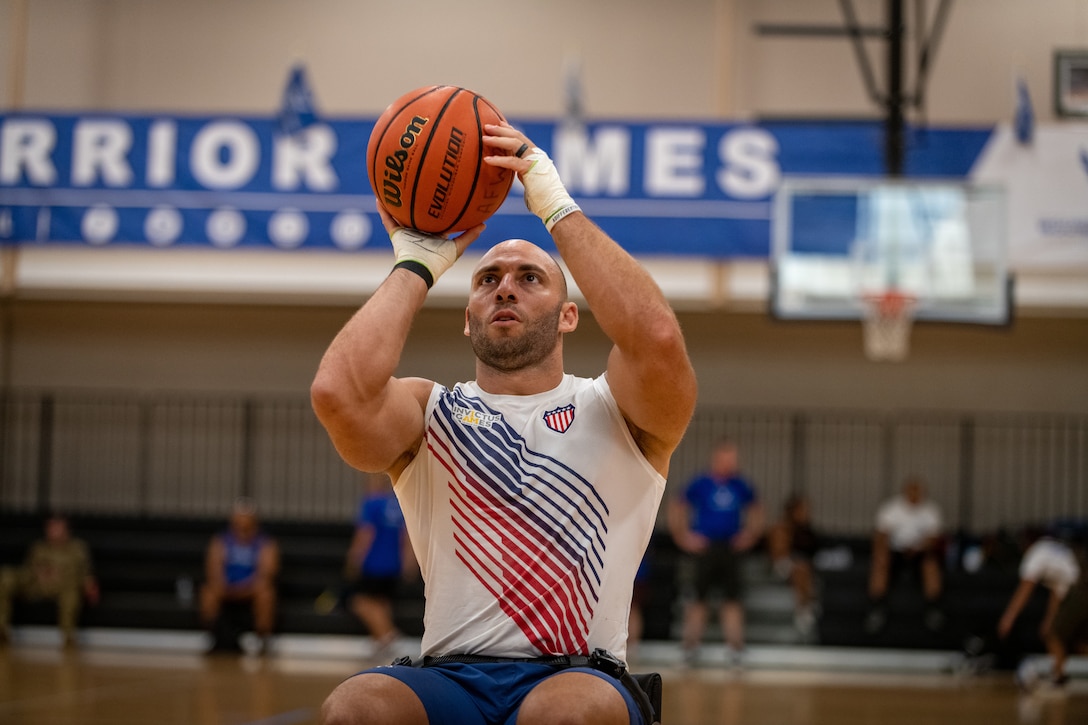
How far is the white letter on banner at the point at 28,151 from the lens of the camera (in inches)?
488

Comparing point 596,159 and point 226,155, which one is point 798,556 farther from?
point 226,155

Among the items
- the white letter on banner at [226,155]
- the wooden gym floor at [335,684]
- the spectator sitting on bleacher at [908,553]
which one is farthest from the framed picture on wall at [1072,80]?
the white letter on banner at [226,155]

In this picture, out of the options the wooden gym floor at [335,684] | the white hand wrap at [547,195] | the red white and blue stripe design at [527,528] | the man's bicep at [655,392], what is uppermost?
the white hand wrap at [547,195]

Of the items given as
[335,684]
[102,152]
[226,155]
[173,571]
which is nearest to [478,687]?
[335,684]

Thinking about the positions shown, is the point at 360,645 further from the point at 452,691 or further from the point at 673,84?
the point at 452,691

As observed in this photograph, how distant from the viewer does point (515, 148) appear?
3006 mm

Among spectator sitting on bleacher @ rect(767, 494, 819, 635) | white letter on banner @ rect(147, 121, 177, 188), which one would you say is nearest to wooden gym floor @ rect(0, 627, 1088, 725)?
spectator sitting on bleacher @ rect(767, 494, 819, 635)

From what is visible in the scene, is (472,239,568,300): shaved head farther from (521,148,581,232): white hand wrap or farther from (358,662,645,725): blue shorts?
(358,662,645,725): blue shorts

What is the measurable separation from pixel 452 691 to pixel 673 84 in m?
12.6

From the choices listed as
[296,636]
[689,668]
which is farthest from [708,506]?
[296,636]

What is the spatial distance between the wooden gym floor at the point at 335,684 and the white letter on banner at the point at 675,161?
456 cm

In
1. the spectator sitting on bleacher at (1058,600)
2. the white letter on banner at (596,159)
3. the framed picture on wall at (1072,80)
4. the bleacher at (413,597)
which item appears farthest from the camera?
the framed picture on wall at (1072,80)

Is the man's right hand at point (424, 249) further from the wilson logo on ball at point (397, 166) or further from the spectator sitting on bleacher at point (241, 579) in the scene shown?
the spectator sitting on bleacher at point (241, 579)

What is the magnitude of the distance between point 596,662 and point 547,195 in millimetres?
1092
